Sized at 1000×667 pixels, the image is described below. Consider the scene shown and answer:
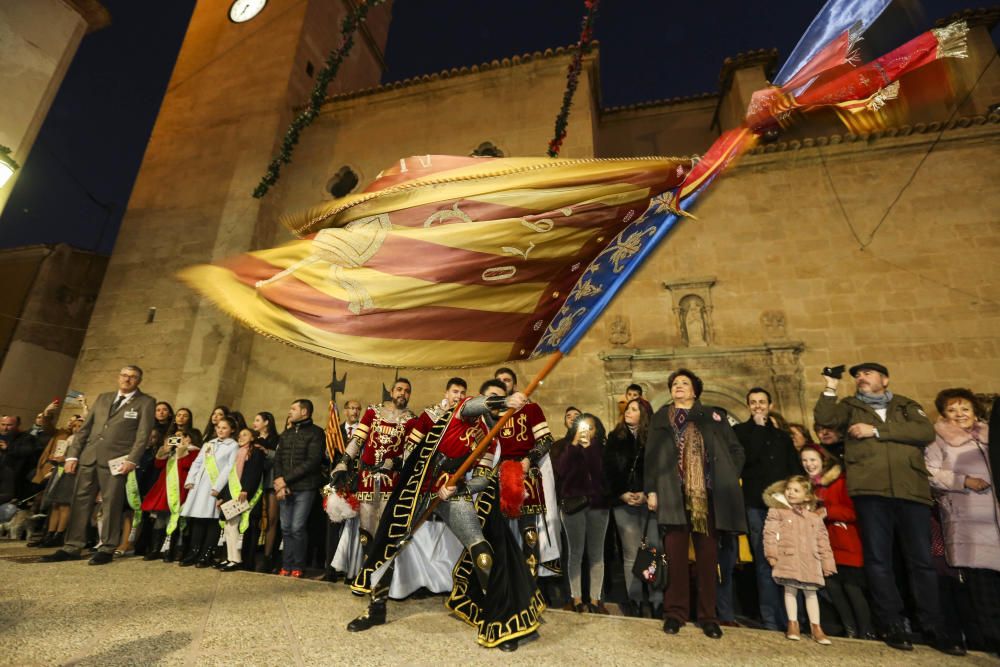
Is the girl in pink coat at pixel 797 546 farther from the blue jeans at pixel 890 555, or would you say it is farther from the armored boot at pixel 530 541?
the armored boot at pixel 530 541

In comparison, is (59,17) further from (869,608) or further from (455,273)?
(869,608)

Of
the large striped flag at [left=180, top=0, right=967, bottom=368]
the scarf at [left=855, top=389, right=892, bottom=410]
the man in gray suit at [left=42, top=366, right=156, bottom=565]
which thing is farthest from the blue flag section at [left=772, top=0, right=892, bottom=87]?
the man in gray suit at [left=42, top=366, right=156, bottom=565]

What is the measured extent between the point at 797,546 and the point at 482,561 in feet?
8.25

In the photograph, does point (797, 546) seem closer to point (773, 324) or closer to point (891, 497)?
point (891, 497)

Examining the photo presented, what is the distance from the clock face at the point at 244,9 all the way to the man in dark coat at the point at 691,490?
61.8 ft

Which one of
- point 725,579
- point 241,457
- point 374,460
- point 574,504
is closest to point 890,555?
point 725,579

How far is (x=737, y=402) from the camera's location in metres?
8.75

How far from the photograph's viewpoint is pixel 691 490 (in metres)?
3.66

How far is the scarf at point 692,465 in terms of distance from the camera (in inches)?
141

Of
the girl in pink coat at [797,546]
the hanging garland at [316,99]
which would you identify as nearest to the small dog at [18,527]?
the hanging garland at [316,99]

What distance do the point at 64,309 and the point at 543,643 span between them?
1877cm

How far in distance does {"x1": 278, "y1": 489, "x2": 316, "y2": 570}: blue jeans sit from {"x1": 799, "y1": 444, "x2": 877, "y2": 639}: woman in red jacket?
5.10 meters

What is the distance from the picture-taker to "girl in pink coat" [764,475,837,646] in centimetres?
350

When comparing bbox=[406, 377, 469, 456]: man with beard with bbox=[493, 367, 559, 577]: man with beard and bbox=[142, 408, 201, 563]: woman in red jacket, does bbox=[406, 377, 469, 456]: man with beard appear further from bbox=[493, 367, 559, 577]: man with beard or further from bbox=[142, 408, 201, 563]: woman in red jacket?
bbox=[142, 408, 201, 563]: woman in red jacket
